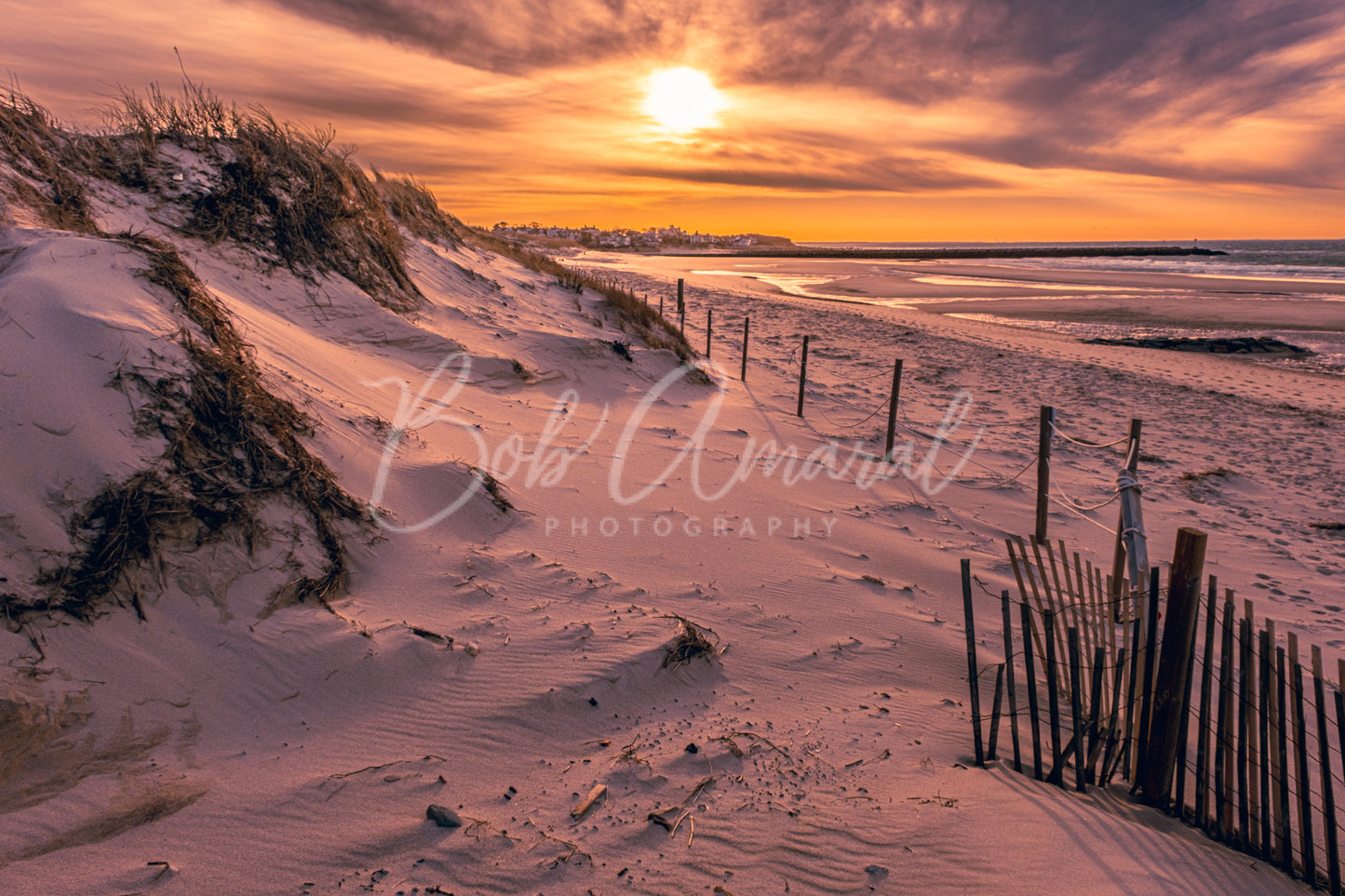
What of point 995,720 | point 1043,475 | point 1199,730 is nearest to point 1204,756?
point 1199,730

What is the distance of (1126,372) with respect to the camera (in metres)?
15.8

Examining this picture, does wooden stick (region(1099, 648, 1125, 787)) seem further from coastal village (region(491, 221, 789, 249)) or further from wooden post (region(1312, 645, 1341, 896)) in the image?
coastal village (region(491, 221, 789, 249))

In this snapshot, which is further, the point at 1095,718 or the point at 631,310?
the point at 631,310

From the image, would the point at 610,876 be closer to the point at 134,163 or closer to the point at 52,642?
the point at 52,642

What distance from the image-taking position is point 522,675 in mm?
3639

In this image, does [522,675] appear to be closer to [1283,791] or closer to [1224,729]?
[1224,729]

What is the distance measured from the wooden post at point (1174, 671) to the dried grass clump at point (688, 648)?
2.25 metres

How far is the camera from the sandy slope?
2561 millimetres

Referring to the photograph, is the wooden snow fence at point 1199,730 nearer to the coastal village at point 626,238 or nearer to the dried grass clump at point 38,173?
the dried grass clump at point 38,173

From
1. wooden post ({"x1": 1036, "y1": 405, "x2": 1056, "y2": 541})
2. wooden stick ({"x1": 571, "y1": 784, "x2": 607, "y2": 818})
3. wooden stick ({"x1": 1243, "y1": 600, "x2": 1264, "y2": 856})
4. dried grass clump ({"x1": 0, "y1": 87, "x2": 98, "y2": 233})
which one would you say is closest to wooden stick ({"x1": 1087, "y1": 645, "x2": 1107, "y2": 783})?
wooden stick ({"x1": 1243, "y1": 600, "x2": 1264, "y2": 856})

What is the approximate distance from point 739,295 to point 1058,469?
924 inches

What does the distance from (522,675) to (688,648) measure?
993 millimetres

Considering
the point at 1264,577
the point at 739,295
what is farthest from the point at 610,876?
the point at 739,295

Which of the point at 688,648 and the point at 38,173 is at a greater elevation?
the point at 38,173
